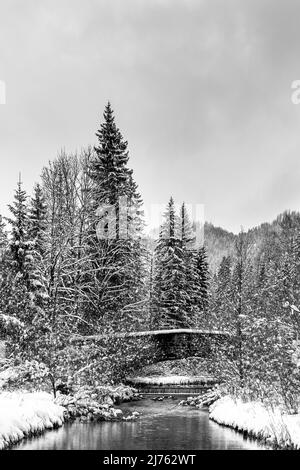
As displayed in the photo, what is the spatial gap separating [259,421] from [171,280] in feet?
71.9

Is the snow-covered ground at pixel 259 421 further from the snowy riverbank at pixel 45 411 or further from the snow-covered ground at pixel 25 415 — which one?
the snow-covered ground at pixel 25 415

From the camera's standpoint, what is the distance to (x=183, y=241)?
36.8 metres

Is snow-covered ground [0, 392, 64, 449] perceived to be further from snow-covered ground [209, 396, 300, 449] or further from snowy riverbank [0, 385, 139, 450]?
snow-covered ground [209, 396, 300, 449]

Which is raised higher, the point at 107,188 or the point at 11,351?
the point at 107,188

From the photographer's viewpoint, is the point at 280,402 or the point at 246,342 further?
the point at 246,342

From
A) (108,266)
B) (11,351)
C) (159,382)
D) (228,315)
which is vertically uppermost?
(108,266)

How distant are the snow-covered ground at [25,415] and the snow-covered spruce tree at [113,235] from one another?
824 centimetres

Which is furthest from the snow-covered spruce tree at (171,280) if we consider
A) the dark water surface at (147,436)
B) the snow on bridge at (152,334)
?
the dark water surface at (147,436)

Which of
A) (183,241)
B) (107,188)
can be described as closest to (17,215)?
(107,188)

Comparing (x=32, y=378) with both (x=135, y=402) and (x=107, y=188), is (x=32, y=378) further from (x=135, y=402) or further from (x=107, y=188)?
(x=107, y=188)

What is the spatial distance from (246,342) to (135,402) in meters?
6.88

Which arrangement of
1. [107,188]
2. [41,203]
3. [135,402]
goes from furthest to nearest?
[41,203]
[107,188]
[135,402]

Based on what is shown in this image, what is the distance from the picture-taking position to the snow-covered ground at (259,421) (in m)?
9.77

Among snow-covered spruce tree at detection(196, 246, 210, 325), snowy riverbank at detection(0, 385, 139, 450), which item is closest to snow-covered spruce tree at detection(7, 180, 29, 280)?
snowy riverbank at detection(0, 385, 139, 450)
